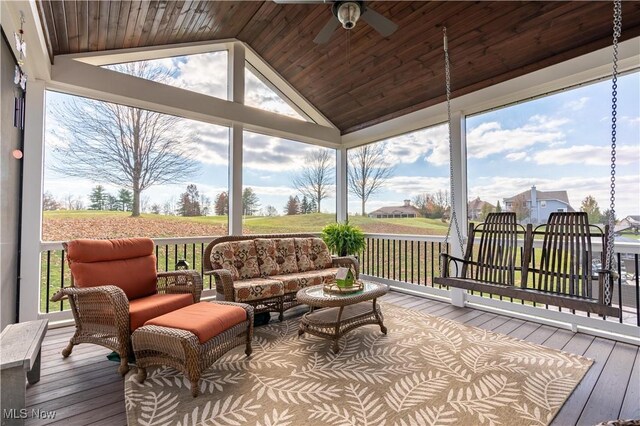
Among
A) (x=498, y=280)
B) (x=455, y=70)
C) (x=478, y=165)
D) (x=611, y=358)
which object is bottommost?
(x=611, y=358)

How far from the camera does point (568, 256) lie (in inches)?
104

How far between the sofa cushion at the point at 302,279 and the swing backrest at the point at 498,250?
164cm

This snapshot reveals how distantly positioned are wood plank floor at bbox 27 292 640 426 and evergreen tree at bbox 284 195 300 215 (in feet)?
11.1

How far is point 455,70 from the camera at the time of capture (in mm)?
4094

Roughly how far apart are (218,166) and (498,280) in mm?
4022

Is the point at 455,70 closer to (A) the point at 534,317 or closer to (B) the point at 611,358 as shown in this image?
(A) the point at 534,317

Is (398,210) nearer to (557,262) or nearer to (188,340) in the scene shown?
(557,262)

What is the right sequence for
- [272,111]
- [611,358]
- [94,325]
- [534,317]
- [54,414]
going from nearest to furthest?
[54,414] < [94,325] < [611,358] < [534,317] < [272,111]

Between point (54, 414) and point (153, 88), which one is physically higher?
point (153, 88)

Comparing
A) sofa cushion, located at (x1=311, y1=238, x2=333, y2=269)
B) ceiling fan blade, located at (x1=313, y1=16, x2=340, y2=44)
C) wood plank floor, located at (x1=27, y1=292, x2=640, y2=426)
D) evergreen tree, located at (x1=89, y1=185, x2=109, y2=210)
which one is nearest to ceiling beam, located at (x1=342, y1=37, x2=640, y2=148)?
ceiling fan blade, located at (x1=313, y1=16, x2=340, y2=44)

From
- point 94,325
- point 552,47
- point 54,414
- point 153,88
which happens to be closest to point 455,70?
point 552,47

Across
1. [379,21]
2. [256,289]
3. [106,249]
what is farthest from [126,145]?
[379,21]

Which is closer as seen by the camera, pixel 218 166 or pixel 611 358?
pixel 611 358

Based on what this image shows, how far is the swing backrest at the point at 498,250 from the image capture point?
293cm
